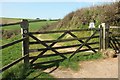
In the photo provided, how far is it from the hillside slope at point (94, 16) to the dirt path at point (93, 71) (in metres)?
8.91

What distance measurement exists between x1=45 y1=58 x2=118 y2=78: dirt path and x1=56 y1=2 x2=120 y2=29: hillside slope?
29.2 feet

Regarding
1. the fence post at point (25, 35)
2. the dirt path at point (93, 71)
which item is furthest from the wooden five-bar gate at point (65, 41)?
the dirt path at point (93, 71)

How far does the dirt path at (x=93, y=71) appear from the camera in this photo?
884 centimetres

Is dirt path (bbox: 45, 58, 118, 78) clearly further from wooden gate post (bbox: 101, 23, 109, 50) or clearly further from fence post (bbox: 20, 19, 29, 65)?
wooden gate post (bbox: 101, 23, 109, 50)

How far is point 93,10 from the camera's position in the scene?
24.6 m

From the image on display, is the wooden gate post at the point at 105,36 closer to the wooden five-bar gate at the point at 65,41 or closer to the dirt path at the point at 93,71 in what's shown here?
the wooden five-bar gate at the point at 65,41

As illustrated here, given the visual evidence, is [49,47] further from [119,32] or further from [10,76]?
[119,32]

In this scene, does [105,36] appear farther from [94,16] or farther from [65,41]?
[94,16]

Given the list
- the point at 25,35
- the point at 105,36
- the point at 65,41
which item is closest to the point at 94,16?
the point at 105,36

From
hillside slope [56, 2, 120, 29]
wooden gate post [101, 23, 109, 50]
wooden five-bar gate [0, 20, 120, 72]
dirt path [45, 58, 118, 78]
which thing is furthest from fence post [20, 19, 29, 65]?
hillside slope [56, 2, 120, 29]

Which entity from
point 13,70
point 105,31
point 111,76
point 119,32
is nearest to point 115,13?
point 119,32

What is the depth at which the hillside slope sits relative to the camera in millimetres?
19362

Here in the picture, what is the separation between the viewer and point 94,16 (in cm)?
2386

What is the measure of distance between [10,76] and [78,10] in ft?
69.5
